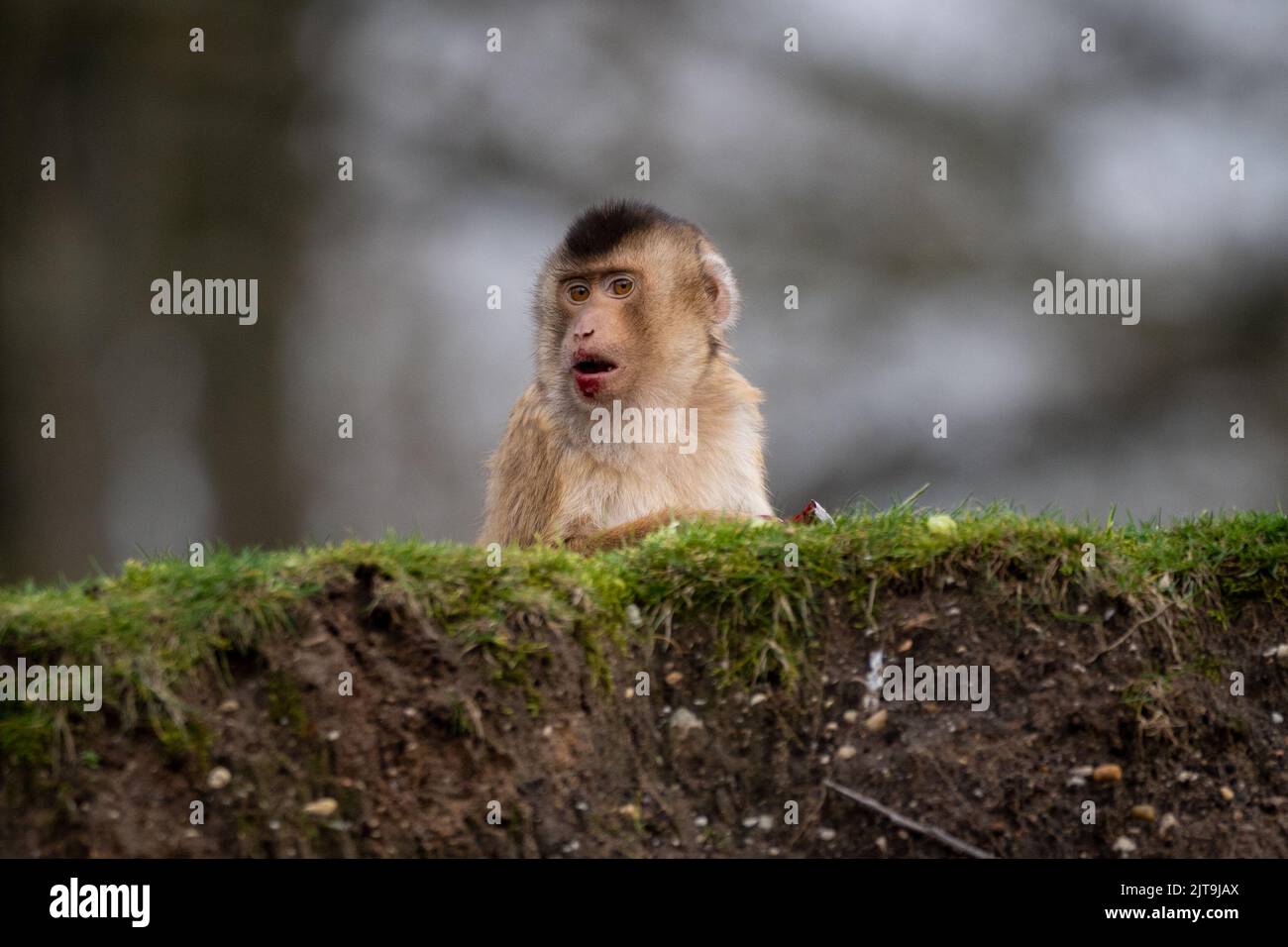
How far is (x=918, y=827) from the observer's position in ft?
14.7

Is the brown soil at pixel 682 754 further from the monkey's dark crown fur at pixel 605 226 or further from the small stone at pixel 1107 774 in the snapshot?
the monkey's dark crown fur at pixel 605 226

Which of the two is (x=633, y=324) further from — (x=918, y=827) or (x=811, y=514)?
(x=918, y=827)

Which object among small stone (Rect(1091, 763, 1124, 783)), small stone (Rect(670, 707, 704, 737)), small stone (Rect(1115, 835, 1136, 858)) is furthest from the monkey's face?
small stone (Rect(1115, 835, 1136, 858))

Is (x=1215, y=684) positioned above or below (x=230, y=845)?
above

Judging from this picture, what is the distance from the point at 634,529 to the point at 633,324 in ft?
4.28

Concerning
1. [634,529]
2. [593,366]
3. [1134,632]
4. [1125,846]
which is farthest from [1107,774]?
[593,366]

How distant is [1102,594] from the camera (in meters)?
4.96

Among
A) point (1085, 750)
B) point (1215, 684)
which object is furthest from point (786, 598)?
point (1215, 684)

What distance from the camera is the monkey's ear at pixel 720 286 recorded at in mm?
7477

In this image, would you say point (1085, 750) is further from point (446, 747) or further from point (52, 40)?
point (52, 40)

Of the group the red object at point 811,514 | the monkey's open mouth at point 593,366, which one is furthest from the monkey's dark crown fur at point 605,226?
the red object at point 811,514

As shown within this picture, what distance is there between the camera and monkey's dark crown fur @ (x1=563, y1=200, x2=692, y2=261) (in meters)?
7.37

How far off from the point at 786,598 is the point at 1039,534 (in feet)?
3.25

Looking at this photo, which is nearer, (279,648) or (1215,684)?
(279,648)
